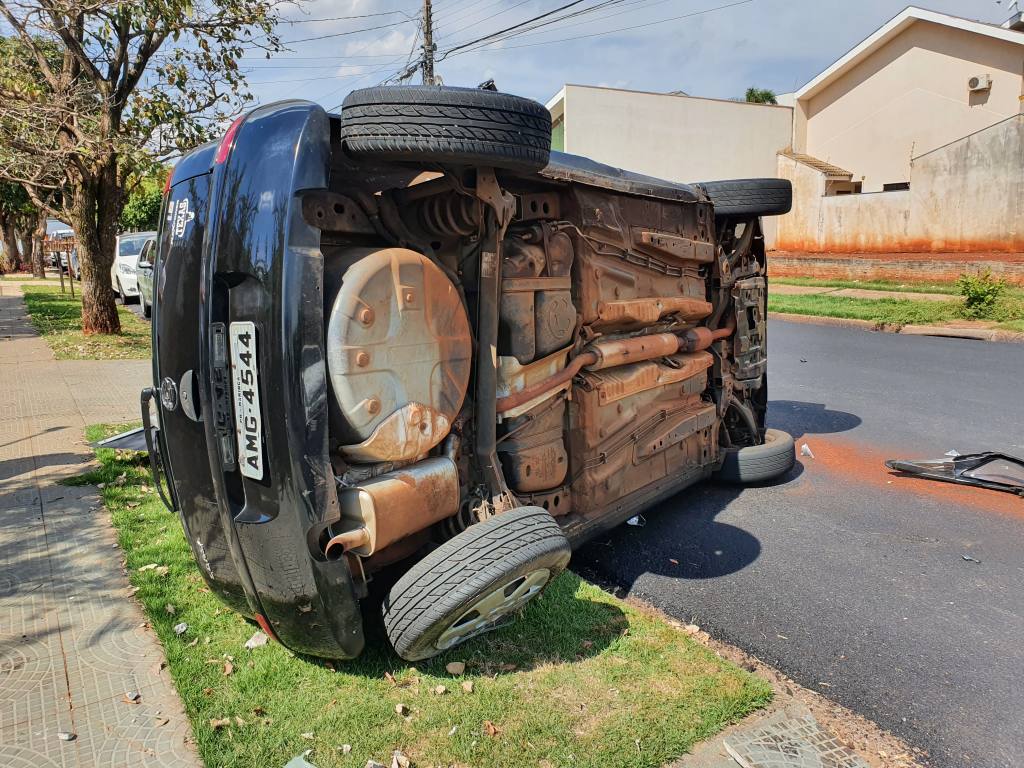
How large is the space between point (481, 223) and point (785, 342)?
1095 centimetres

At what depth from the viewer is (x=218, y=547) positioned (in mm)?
2859

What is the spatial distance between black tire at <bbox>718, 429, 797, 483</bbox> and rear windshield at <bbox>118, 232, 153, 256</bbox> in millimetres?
17787

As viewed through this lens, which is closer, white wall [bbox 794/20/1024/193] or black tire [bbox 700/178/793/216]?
black tire [bbox 700/178/793/216]

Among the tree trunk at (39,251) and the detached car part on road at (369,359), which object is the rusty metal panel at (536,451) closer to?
the detached car part on road at (369,359)

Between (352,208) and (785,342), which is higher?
(352,208)

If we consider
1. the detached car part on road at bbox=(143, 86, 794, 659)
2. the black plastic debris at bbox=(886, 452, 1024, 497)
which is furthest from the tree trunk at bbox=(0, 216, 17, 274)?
the black plastic debris at bbox=(886, 452, 1024, 497)

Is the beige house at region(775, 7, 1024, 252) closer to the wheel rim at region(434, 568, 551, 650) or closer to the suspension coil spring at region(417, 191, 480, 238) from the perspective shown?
the suspension coil spring at region(417, 191, 480, 238)

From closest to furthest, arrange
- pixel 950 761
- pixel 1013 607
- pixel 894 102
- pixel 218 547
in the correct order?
pixel 950 761 → pixel 218 547 → pixel 1013 607 → pixel 894 102

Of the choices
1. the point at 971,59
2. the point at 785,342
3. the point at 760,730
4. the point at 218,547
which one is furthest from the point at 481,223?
the point at 971,59

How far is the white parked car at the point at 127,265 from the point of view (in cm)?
1808

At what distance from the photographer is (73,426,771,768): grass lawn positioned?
8.50 ft

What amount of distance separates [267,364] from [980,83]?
24505 millimetres

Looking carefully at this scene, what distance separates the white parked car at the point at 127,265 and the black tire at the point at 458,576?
57.9 ft

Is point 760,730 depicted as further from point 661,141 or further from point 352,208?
point 661,141
